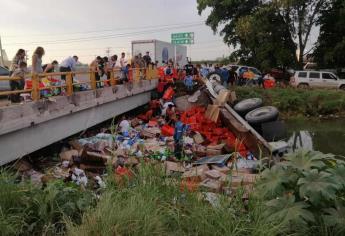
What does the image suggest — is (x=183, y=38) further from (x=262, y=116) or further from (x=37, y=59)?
(x=37, y=59)

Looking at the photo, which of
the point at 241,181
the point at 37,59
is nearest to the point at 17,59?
the point at 37,59

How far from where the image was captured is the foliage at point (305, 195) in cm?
380

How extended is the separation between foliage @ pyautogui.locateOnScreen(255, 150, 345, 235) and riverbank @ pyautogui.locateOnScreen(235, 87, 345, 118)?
2169 cm

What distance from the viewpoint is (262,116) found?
711 inches

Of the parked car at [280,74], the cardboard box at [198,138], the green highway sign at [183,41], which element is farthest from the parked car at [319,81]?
the cardboard box at [198,138]

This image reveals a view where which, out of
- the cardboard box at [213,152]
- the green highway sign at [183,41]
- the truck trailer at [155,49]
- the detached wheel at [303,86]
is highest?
the green highway sign at [183,41]

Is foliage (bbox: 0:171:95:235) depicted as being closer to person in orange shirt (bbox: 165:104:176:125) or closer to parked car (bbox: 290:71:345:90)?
person in orange shirt (bbox: 165:104:176:125)

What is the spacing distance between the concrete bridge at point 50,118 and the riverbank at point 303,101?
40.2 feet

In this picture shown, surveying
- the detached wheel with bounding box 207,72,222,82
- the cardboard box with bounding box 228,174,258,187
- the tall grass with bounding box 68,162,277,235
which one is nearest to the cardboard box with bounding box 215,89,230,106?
the detached wheel with bounding box 207,72,222,82

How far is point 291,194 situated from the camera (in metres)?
4.08

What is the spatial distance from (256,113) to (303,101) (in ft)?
30.2

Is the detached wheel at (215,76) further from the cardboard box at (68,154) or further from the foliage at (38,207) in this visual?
the foliage at (38,207)

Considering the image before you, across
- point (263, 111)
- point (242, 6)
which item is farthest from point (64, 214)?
point (242, 6)

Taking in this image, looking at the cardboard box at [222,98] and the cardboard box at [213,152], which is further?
the cardboard box at [222,98]
